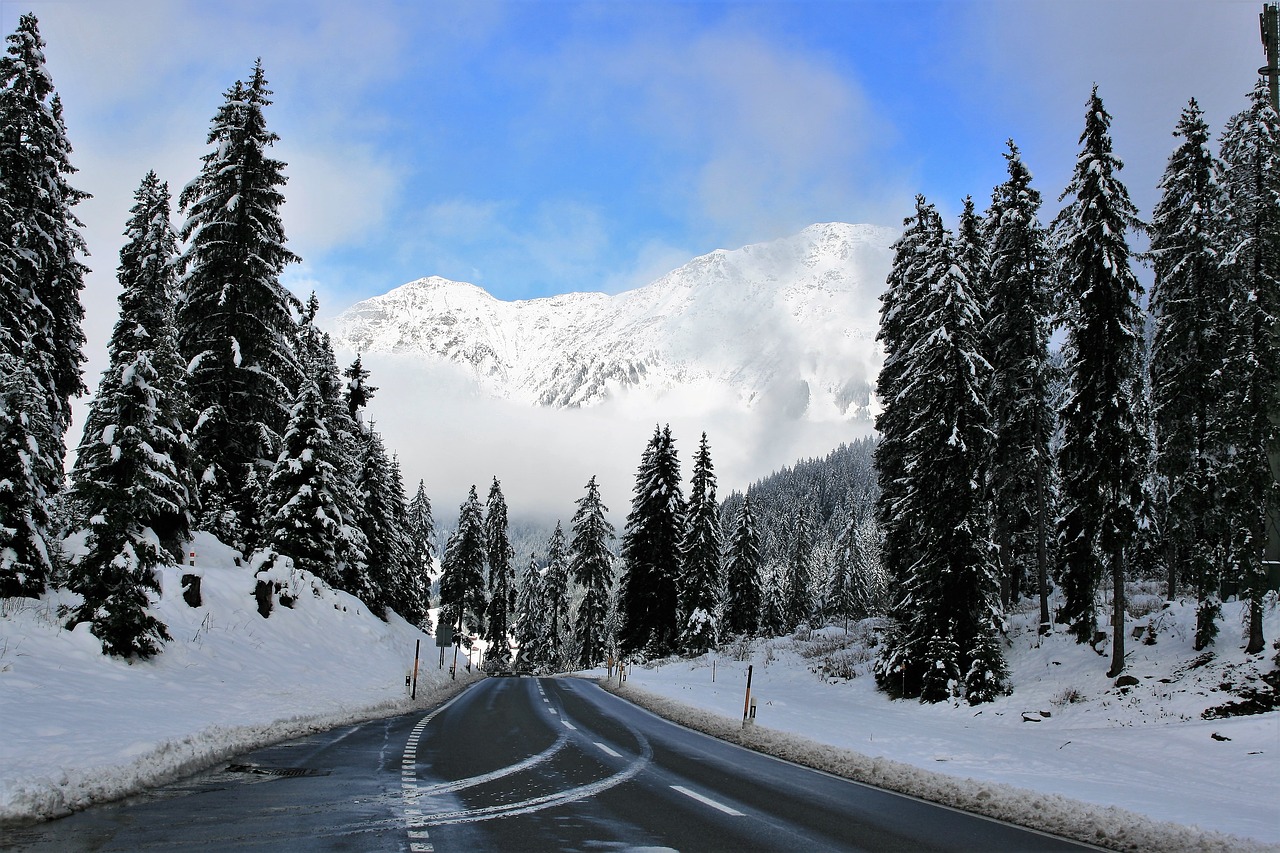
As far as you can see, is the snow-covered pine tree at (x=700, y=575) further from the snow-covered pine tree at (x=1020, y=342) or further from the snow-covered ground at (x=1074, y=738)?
the snow-covered pine tree at (x=1020, y=342)

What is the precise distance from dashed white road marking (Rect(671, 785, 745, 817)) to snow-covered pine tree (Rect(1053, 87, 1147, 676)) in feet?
59.8

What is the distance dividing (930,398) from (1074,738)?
11.2 metres

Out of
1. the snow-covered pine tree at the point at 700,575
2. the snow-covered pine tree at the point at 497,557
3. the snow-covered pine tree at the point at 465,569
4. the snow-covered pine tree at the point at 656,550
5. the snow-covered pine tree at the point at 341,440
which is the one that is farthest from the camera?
the snow-covered pine tree at the point at 497,557

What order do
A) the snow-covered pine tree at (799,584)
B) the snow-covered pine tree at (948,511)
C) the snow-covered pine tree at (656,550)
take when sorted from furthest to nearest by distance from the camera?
the snow-covered pine tree at (799,584)
the snow-covered pine tree at (656,550)
the snow-covered pine tree at (948,511)

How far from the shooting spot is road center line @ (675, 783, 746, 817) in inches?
325

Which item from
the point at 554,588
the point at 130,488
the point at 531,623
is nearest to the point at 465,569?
the point at 554,588

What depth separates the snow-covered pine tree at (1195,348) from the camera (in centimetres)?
2138

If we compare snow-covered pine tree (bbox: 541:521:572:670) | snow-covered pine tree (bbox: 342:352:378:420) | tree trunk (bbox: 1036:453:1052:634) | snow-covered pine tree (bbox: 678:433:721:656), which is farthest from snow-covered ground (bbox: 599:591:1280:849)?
snow-covered pine tree (bbox: 541:521:572:670)

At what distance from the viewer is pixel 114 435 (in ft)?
51.8

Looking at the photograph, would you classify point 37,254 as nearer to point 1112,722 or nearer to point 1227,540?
point 1112,722

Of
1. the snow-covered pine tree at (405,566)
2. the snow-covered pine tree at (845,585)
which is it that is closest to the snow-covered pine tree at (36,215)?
the snow-covered pine tree at (405,566)

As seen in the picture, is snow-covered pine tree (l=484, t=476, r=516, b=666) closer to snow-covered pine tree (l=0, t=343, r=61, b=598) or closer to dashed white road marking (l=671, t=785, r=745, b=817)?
snow-covered pine tree (l=0, t=343, r=61, b=598)

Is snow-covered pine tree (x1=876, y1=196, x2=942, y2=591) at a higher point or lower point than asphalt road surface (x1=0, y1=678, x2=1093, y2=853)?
higher

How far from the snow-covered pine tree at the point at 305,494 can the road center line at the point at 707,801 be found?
24.0 meters
